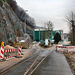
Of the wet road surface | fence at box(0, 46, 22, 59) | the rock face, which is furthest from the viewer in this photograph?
the rock face

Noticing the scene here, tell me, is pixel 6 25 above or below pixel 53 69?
above

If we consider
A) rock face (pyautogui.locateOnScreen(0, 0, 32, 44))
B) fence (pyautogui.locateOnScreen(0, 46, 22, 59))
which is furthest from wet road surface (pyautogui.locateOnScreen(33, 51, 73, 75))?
rock face (pyautogui.locateOnScreen(0, 0, 32, 44))

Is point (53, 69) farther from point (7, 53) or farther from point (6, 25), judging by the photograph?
point (6, 25)

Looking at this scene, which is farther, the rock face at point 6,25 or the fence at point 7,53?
the rock face at point 6,25

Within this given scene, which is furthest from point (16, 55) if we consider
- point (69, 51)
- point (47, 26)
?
point (47, 26)

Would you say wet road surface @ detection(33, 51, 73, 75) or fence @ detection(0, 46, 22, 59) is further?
fence @ detection(0, 46, 22, 59)

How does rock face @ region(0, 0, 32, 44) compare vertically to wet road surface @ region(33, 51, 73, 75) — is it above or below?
above

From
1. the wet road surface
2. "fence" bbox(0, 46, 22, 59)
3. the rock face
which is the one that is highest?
the rock face

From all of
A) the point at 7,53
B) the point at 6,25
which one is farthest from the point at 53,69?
the point at 6,25

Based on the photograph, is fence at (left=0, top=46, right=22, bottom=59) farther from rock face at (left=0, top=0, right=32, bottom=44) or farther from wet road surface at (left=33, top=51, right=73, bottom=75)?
rock face at (left=0, top=0, right=32, bottom=44)

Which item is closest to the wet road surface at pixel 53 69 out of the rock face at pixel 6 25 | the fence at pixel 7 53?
the fence at pixel 7 53

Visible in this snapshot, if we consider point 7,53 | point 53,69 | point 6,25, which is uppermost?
point 6,25

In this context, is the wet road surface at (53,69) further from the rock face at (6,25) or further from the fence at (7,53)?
the rock face at (6,25)

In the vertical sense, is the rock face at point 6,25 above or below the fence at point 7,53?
above
